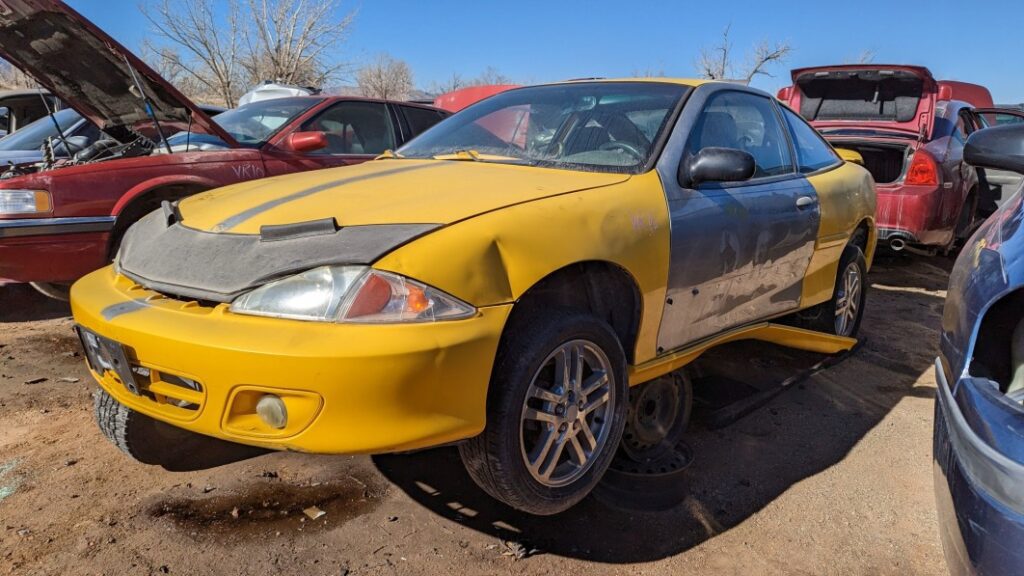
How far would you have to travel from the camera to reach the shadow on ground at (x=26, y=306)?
15.6 ft

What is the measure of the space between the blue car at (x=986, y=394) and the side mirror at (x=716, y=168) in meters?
0.72

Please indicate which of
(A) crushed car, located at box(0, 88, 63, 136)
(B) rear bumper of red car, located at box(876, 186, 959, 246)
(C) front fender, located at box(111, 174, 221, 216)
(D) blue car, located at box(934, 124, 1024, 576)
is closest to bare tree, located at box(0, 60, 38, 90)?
(A) crushed car, located at box(0, 88, 63, 136)

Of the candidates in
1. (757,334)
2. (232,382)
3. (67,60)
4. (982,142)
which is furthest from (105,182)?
(982,142)

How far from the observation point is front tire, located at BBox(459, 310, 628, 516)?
1.96m

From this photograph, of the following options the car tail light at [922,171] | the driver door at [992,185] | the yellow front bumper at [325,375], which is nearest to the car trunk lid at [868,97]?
the car tail light at [922,171]

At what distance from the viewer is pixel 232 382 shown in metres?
1.74

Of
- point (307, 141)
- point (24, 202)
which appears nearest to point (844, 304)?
point (307, 141)

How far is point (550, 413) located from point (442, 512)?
62 centimetres

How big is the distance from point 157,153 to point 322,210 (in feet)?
10.2

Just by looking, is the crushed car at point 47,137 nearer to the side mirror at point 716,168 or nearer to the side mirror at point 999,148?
the side mirror at point 716,168

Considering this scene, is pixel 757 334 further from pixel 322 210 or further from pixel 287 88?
pixel 287 88

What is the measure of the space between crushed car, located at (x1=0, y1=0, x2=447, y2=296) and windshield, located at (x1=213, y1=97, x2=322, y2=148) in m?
0.01

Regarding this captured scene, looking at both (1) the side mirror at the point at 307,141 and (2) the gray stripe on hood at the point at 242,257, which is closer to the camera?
(2) the gray stripe on hood at the point at 242,257

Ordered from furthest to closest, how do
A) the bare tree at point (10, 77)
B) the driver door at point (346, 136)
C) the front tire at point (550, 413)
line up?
the bare tree at point (10, 77)
the driver door at point (346, 136)
the front tire at point (550, 413)
